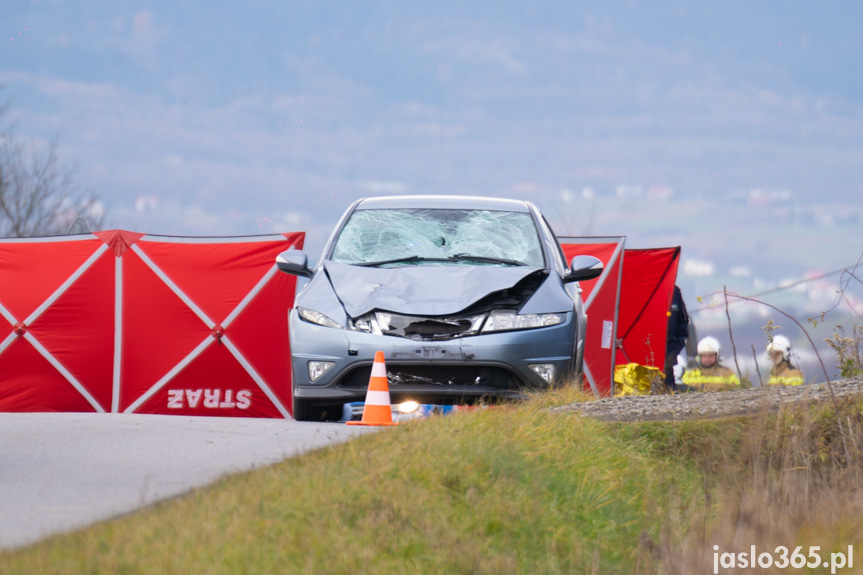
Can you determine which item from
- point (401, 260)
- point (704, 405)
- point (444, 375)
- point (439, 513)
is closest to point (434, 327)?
point (444, 375)

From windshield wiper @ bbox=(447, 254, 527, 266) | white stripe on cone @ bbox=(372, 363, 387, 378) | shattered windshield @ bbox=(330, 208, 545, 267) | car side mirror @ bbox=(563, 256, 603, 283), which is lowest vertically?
white stripe on cone @ bbox=(372, 363, 387, 378)

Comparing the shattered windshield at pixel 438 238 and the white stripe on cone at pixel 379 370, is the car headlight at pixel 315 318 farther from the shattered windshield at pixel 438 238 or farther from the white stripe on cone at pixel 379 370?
the shattered windshield at pixel 438 238

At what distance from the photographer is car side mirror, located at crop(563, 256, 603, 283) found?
8.70 m

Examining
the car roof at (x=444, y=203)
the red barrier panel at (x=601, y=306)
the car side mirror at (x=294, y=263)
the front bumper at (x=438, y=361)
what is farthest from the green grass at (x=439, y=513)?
the red barrier panel at (x=601, y=306)

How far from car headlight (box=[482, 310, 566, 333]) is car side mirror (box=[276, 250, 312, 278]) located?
5.45 ft

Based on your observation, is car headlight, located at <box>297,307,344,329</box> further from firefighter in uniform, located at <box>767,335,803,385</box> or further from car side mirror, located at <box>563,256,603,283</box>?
firefighter in uniform, located at <box>767,335,803,385</box>

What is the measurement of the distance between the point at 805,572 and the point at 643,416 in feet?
11.8

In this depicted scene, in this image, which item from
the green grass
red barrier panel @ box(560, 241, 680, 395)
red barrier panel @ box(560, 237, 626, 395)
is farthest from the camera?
red barrier panel @ box(560, 241, 680, 395)

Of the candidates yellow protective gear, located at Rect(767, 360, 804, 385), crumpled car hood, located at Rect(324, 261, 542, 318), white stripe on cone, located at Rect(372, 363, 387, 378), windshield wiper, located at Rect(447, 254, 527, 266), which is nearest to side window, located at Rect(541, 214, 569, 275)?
windshield wiper, located at Rect(447, 254, 527, 266)

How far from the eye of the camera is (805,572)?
13.4 feet

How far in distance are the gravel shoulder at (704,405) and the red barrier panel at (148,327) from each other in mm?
5843

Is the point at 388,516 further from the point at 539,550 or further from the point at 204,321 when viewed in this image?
the point at 204,321

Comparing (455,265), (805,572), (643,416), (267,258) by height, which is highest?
(267,258)

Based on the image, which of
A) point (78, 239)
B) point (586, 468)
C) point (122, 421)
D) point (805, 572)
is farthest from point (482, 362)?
point (78, 239)
